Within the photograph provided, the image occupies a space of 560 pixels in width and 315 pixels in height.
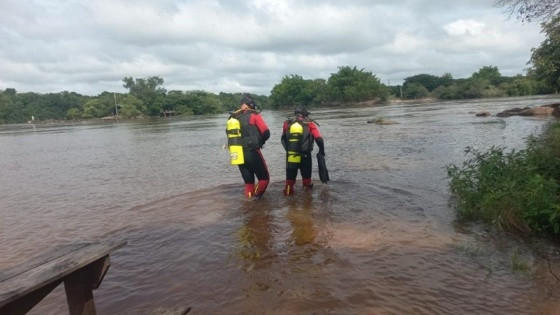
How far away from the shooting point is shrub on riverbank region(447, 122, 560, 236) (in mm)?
6098

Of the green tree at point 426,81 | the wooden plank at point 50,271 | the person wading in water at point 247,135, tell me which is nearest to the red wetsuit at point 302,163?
the person wading in water at point 247,135

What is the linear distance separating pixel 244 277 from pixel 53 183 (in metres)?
10.8

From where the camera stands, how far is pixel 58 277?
2.98 m

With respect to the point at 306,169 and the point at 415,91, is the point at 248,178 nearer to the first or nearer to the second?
the point at 306,169

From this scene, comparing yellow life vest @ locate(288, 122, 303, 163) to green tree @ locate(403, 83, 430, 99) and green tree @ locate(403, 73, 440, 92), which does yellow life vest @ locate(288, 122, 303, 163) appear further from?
green tree @ locate(403, 73, 440, 92)

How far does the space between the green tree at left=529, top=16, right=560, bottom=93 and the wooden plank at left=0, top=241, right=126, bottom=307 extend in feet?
62.6

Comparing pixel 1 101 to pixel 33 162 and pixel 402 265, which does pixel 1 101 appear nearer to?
pixel 33 162

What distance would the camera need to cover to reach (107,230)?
302 inches

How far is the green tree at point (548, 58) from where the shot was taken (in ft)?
60.2

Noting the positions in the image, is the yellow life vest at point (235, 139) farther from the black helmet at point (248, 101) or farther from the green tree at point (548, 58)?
the green tree at point (548, 58)

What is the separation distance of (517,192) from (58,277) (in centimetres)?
646

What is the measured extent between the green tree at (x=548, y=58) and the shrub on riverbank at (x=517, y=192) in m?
12.2

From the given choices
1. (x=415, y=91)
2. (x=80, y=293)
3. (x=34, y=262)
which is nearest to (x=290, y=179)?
(x=80, y=293)

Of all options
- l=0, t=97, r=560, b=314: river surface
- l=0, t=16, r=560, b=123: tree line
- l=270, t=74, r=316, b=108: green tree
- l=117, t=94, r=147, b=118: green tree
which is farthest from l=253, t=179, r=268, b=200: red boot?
l=270, t=74, r=316, b=108: green tree
